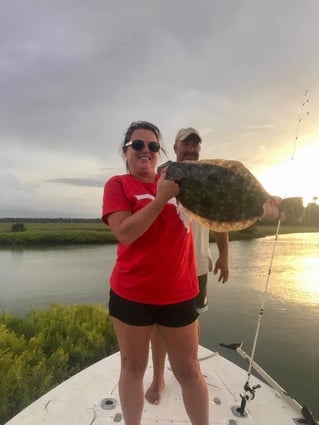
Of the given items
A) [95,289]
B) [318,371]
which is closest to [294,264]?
[95,289]

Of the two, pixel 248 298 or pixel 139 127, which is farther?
pixel 248 298

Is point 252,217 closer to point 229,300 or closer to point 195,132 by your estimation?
point 195,132

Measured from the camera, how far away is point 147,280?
2195mm

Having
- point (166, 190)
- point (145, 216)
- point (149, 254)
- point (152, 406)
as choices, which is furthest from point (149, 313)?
point (152, 406)

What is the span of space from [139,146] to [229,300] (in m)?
8.80

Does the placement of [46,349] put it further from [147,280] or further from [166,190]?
[166,190]

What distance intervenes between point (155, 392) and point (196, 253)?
4.53 ft

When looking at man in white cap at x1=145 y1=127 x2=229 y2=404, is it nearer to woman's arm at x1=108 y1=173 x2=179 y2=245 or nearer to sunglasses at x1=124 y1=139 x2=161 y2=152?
sunglasses at x1=124 y1=139 x2=161 y2=152

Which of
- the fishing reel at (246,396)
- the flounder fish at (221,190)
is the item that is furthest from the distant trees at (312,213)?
the fishing reel at (246,396)

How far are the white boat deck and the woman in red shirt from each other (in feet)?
2.49

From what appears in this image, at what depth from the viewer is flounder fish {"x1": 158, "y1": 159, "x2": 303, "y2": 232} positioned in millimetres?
2051

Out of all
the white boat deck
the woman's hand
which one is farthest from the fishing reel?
the woman's hand

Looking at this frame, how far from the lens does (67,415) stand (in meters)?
3.04

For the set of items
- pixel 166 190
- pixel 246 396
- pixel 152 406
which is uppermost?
pixel 166 190
